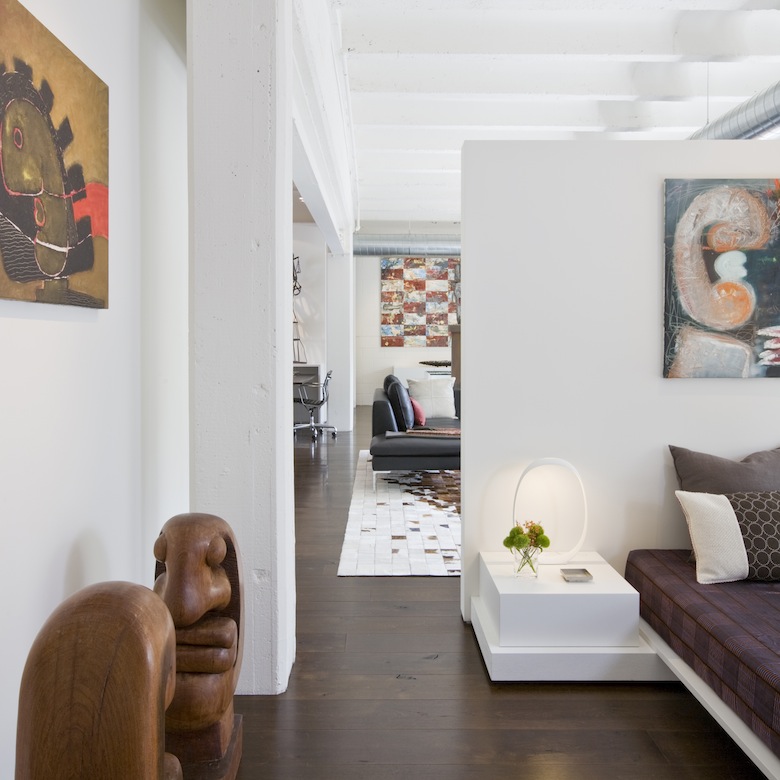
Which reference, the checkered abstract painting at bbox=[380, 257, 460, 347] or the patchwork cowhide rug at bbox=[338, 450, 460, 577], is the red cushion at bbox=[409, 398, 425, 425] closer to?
the patchwork cowhide rug at bbox=[338, 450, 460, 577]

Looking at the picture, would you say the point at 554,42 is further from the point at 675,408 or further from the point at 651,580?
the point at 651,580

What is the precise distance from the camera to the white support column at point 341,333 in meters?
10.0

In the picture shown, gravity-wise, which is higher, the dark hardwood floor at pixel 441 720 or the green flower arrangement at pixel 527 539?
the green flower arrangement at pixel 527 539

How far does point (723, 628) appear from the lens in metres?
2.34

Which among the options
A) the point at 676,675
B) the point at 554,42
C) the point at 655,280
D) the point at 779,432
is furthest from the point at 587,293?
the point at 554,42

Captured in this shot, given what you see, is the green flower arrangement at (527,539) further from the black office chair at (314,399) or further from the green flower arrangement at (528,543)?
the black office chair at (314,399)

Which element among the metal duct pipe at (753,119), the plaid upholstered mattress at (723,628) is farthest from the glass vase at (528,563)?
the metal duct pipe at (753,119)

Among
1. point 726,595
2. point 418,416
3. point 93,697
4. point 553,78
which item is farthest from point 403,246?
point 93,697

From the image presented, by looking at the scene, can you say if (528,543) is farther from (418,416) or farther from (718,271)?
(418,416)

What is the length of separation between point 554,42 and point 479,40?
0.45m

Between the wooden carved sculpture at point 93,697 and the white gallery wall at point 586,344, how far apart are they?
87.5 inches

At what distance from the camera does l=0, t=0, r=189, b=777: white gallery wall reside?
171cm

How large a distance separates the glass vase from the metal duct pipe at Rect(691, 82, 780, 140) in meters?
3.26

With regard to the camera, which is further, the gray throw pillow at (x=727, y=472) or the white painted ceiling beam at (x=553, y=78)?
the white painted ceiling beam at (x=553, y=78)
